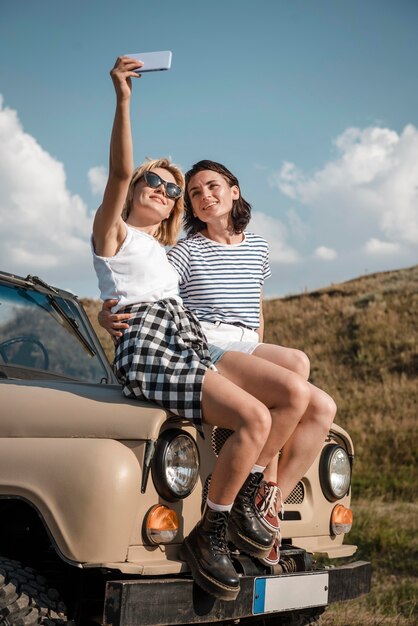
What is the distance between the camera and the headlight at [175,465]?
2.85 metres

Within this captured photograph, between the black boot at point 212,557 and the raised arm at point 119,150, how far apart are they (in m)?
1.18

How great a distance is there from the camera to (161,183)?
11.9ft

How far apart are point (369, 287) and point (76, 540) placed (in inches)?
1370

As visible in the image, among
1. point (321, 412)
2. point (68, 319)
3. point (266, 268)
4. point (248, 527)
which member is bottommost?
point (248, 527)

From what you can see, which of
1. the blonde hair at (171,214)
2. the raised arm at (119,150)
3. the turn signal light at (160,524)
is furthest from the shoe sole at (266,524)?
the blonde hair at (171,214)

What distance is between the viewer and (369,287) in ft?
120

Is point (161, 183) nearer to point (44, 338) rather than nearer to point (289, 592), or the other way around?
point (44, 338)

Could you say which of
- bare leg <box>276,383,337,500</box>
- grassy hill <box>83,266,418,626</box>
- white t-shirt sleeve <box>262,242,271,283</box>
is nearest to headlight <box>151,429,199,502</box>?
bare leg <box>276,383,337,500</box>

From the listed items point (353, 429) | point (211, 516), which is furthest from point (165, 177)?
point (353, 429)

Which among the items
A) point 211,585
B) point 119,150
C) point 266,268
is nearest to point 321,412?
point 211,585

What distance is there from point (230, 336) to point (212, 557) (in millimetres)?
1179

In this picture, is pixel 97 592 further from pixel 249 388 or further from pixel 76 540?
pixel 249 388

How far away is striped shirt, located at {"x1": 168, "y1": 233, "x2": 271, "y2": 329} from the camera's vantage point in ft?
12.7

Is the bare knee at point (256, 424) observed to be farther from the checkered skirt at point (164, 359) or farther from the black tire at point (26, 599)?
the black tire at point (26, 599)
